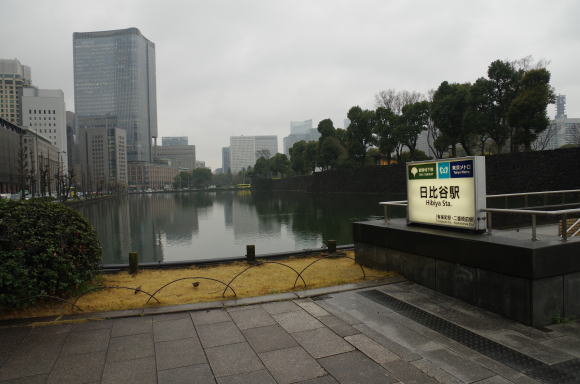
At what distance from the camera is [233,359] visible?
4.29 meters

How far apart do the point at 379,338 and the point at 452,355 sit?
90 cm

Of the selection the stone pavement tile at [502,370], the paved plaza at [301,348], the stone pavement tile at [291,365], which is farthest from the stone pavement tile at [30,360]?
the stone pavement tile at [502,370]

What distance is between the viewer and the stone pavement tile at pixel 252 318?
210 inches

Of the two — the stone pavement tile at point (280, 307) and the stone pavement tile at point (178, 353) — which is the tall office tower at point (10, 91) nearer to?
the stone pavement tile at point (280, 307)

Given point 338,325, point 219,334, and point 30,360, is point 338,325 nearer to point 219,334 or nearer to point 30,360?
point 219,334

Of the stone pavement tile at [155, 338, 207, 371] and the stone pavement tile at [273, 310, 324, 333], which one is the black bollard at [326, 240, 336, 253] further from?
the stone pavement tile at [155, 338, 207, 371]

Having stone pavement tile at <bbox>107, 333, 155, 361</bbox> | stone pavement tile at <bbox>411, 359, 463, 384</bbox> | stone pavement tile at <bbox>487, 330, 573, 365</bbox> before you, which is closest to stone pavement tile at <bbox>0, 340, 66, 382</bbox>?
stone pavement tile at <bbox>107, 333, 155, 361</bbox>

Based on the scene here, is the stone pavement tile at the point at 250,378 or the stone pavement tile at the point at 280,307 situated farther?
the stone pavement tile at the point at 280,307

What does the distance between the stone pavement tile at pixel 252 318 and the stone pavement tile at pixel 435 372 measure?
2.16 m

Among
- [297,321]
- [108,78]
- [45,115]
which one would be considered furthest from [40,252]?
[108,78]

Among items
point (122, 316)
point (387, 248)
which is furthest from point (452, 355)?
point (122, 316)

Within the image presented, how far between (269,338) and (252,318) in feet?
2.62

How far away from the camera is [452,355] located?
168 inches

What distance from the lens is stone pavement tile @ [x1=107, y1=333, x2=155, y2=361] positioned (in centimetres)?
441
